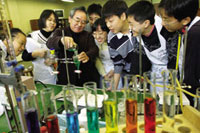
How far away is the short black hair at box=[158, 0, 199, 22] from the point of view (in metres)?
1.11

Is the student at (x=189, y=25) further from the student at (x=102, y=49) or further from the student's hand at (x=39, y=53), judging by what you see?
the student's hand at (x=39, y=53)

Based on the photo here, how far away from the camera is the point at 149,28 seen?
137cm

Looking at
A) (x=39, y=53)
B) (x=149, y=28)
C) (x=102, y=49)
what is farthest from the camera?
(x=102, y=49)

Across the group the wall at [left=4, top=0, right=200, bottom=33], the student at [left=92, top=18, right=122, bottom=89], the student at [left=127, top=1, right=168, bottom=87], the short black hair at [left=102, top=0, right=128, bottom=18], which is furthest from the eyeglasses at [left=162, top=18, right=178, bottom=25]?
the wall at [left=4, top=0, right=200, bottom=33]

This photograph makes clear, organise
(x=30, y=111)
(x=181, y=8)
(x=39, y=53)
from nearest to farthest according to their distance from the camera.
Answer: (x=30, y=111) → (x=181, y=8) → (x=39, y=53)

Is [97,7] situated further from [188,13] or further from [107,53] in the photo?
[188,13]

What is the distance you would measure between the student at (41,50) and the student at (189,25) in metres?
1.30

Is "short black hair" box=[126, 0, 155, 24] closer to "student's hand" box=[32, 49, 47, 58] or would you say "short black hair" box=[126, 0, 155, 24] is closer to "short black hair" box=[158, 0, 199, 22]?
"short black hair" box=[158, 0, 199, 22]

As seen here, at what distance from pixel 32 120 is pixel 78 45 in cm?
138

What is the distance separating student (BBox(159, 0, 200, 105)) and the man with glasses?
85cm

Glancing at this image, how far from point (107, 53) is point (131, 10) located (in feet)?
2.17

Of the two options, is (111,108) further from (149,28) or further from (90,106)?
(149,28)

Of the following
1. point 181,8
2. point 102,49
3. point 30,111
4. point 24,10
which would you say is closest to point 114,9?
point 102,49

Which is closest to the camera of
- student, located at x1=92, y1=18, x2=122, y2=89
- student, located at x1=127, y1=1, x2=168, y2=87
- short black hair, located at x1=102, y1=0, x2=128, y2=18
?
student, located at x1=127, y1=1, x2=168, y2=87
